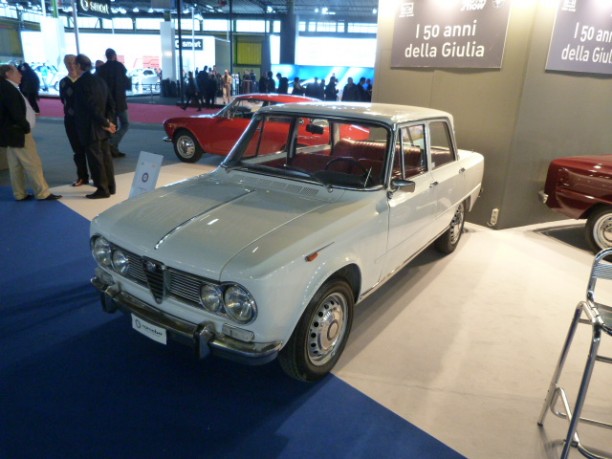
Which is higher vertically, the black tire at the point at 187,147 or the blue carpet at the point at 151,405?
the black tire at the point at 187,147

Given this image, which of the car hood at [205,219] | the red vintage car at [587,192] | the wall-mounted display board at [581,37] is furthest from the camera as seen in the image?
the wall-mounted display board at [581,37]

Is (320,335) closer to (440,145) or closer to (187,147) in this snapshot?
(440,145)

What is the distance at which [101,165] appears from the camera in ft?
21.0

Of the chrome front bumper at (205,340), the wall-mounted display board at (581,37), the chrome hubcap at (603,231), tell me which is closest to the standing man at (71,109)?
the chrome front bumper at (205,340)

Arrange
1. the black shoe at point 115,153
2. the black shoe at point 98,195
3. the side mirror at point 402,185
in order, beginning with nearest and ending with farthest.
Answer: the side mirror at point 402,185, the black shoe at point 98,195, the black shoe at point 115,153

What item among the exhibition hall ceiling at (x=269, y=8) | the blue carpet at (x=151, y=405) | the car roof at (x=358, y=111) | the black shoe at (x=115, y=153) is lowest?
the blue carpet at (x=151, y=405)

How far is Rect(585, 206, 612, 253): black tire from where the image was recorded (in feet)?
16.7

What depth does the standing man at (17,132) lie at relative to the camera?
544 cm

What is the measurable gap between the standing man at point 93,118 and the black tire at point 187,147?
9.52 ft

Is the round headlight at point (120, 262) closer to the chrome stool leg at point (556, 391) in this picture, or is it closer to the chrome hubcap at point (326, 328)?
the chrome hubcap at point (326, 328)

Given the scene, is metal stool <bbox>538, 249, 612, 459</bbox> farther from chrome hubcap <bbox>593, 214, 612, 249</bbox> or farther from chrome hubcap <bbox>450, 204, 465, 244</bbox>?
chrome hubcap <bbox>593, 214, 612, 249</bbox>

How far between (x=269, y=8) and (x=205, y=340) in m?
39.8

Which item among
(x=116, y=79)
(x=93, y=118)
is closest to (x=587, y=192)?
(x=93, y=118)

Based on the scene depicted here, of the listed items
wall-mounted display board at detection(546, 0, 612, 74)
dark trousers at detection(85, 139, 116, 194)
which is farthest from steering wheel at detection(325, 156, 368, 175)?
dark trousers at detection(85, 139, 116, 194)
